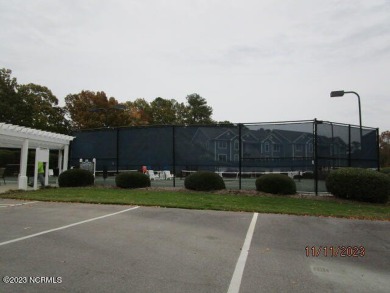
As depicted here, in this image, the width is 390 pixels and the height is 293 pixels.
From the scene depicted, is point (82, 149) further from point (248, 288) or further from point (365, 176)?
point (248, 288)

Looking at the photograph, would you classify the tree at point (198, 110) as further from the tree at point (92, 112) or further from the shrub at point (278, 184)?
the shrub at point (278, 184)

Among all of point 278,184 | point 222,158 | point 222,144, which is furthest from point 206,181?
point 278,184

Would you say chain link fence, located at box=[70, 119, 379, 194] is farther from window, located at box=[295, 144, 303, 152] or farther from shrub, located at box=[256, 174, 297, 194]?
shrub, located at box=[256, 174, 297, 194]

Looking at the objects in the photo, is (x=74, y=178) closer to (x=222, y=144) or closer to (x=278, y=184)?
(x=222, y=144)

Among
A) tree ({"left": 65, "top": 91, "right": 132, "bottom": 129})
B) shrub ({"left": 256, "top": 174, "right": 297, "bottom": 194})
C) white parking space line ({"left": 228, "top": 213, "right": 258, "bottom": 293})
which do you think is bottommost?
white parking space line ({"left": 228, "top": 213, "right": 258, "bottom": 293})

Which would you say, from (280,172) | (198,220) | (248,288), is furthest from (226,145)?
(248,288)

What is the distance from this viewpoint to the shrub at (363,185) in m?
11.8

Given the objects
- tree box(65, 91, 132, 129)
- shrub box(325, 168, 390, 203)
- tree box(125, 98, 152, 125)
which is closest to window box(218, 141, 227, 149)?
shrub box(325, 168, 390, 203)

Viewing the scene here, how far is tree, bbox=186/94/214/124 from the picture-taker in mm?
66250

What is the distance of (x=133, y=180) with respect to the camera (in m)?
15.9

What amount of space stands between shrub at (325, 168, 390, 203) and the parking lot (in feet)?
13.0

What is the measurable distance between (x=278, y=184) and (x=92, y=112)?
3440 centimetres

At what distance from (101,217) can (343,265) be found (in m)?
5.77
